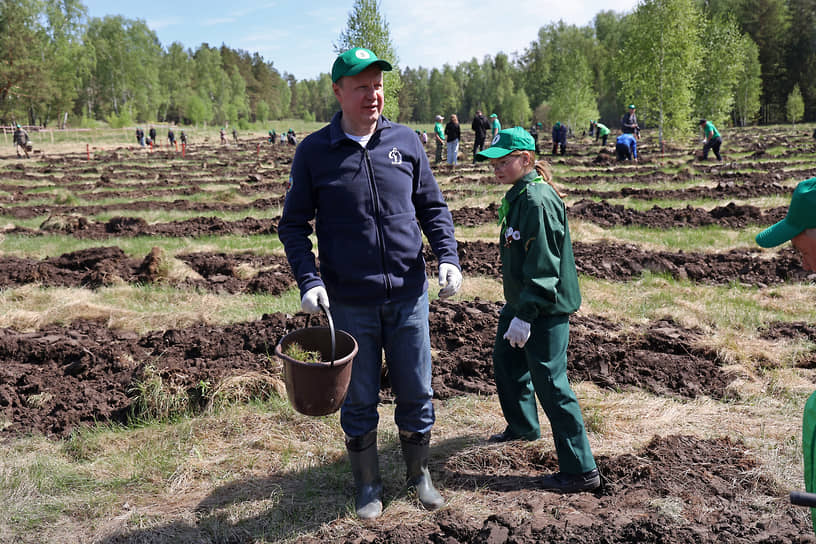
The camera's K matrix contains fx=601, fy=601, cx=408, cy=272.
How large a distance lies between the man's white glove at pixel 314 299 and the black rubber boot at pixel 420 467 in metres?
0.85

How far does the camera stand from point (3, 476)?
3.32 metres

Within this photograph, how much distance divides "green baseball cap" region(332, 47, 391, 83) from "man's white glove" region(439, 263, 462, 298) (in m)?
0.95

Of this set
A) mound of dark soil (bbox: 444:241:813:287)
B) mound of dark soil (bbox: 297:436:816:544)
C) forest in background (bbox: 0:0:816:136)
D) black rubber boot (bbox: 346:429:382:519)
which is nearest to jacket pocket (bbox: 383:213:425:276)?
black rubber boot (bbox: 346:429:382:519)

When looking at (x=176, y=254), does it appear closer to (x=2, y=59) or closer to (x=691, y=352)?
(x=691, y=352)

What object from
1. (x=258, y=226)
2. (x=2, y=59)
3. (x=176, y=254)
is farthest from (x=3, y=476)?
(x=2, y=59)

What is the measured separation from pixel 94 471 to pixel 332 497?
4.70 ft

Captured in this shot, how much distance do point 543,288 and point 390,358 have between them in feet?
2.65

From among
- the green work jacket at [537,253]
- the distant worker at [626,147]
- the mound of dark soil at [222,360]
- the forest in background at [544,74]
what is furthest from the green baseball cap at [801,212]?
the forest in background at [544,74]

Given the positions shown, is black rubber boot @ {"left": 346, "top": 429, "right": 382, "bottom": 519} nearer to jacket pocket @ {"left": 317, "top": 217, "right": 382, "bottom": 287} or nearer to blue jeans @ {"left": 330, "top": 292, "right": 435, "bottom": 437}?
blue jeans @ {"left": 330, "top": 292, "right": 435, "bottom": 437}

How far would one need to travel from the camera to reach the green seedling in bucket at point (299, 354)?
275 centimetres

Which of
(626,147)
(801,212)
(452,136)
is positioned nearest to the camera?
(801,212)

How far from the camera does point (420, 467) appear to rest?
3.05 m

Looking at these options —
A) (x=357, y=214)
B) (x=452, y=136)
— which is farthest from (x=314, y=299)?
(x=452, y=136)

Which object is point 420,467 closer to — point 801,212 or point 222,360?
point 801,212
